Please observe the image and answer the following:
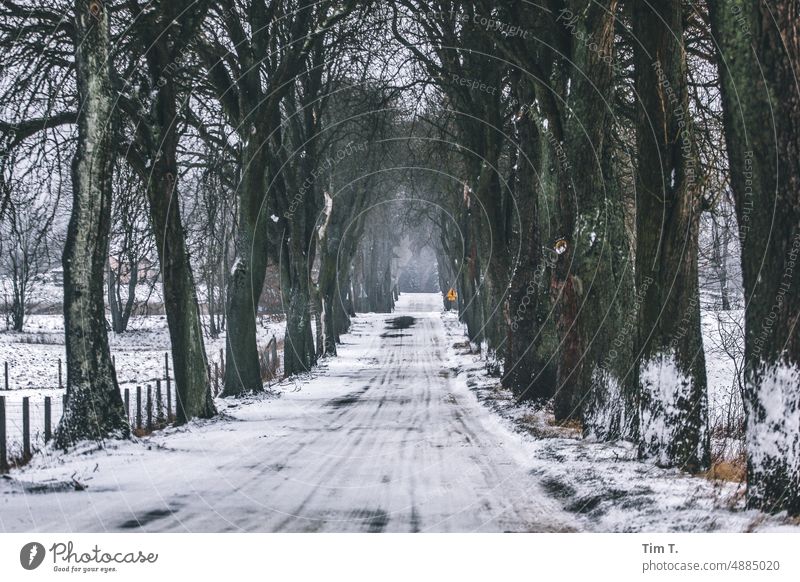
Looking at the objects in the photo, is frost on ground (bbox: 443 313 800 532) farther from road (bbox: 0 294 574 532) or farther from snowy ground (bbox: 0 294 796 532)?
road (bbox: 0 294 574 532)

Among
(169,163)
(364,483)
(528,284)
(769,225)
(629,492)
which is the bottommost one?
(364,483)

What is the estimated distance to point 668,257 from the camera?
8.77 meters

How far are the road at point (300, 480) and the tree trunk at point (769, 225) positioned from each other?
1.58 m

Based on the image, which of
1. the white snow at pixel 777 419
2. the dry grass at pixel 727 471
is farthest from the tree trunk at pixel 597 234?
the white snow at pixel 777 419

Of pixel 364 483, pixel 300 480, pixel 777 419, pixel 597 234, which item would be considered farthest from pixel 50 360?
pixel 777 419

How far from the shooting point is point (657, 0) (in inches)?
365

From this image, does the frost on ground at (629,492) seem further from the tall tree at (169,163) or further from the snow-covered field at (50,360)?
the snow-covered field at (50,360)

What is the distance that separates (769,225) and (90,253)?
26.1 feet

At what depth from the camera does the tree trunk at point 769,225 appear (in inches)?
235

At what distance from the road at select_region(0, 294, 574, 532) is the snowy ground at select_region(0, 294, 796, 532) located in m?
0.02

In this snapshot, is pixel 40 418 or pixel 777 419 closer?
pixel 777 419

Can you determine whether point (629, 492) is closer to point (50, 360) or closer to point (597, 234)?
point (597, 234)
